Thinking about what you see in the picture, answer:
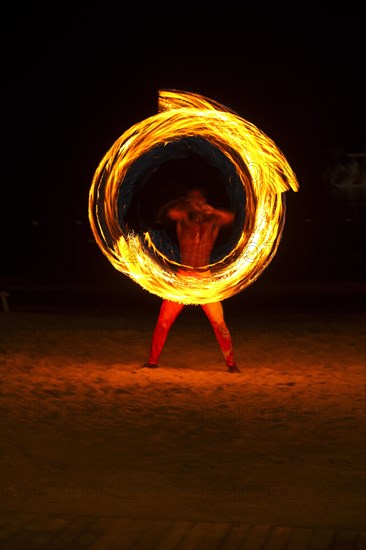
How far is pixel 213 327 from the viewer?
384 inches

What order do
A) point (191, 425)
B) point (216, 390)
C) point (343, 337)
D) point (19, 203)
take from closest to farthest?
point (191, 425) → point (216, 390) → point (343, 337) → point (19, 203)

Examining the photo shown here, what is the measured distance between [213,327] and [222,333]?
12 centimetres

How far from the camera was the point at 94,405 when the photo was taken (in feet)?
26.6

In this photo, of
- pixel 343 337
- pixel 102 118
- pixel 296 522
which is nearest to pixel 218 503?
pixel 296 522

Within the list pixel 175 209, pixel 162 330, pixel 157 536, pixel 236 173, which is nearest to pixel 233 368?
pixel 162 330

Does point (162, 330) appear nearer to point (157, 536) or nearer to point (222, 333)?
point (222, 333)

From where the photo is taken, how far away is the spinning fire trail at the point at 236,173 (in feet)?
31.4

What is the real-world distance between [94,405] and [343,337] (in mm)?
4009

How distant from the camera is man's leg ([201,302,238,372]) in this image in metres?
9.61

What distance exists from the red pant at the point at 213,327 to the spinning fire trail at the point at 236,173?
199 mm

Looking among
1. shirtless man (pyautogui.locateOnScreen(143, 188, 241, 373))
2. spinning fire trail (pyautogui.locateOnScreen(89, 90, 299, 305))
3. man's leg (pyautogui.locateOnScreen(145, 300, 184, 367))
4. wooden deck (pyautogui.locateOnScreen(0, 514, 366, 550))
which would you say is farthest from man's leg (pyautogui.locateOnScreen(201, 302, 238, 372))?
wooden deck (pyautogui.locateOnScreen(0, 514, 366, 550))

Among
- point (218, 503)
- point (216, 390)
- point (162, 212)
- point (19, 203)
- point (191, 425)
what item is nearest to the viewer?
point (218, 503)

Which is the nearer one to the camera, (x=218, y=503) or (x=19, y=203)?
(x=218, y=503)

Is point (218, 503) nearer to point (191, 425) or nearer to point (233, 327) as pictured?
point (191, 425)
